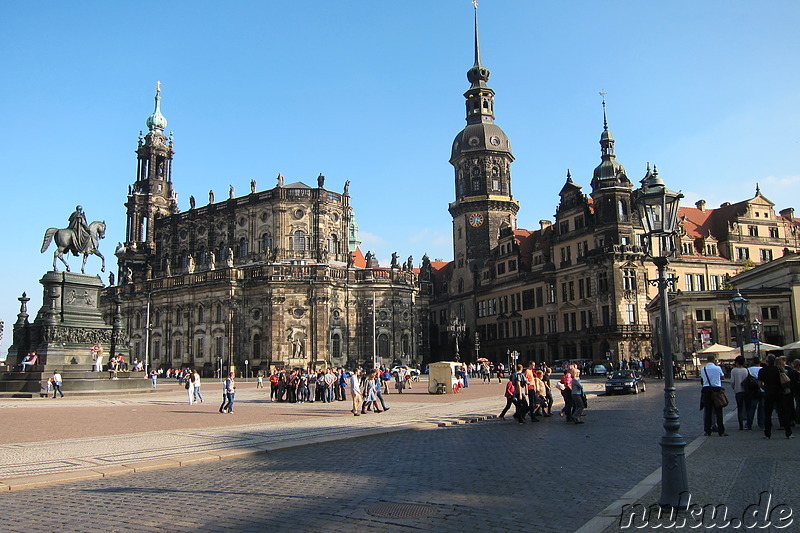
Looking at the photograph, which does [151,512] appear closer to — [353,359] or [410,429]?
[410,429]

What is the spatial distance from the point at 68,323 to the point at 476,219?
5907cm

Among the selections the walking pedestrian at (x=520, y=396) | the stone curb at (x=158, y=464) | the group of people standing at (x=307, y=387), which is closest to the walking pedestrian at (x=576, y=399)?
the walking pedestrian at (x=520, y=396)

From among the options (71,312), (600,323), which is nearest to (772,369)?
(71,312)

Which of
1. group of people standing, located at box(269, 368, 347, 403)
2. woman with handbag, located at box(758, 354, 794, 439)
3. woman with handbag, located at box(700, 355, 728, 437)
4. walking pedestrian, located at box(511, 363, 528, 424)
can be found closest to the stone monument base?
group of people standing, located at box(269, 368, 347, 403)

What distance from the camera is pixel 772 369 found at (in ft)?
48.2

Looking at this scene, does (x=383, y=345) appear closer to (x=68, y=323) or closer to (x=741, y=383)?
(x=68, y=323)

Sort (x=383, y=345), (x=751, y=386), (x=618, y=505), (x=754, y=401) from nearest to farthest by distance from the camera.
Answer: (x=618, y=505), (x=751, y=386), (x=754, y=401), (x=383, y=345)

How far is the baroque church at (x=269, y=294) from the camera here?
70688 millimetres

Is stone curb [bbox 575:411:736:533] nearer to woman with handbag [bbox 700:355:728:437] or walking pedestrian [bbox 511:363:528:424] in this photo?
woman with handbag [bbox 700:355:728:437]

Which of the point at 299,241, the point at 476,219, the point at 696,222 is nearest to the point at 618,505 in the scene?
the point at 299,241

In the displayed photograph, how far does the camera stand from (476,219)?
86.9 meters

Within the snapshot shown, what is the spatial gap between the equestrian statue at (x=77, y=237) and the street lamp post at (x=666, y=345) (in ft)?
114

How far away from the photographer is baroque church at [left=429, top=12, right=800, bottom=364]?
63.8 metres

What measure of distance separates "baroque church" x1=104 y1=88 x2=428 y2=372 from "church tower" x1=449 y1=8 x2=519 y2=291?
9.02 m
